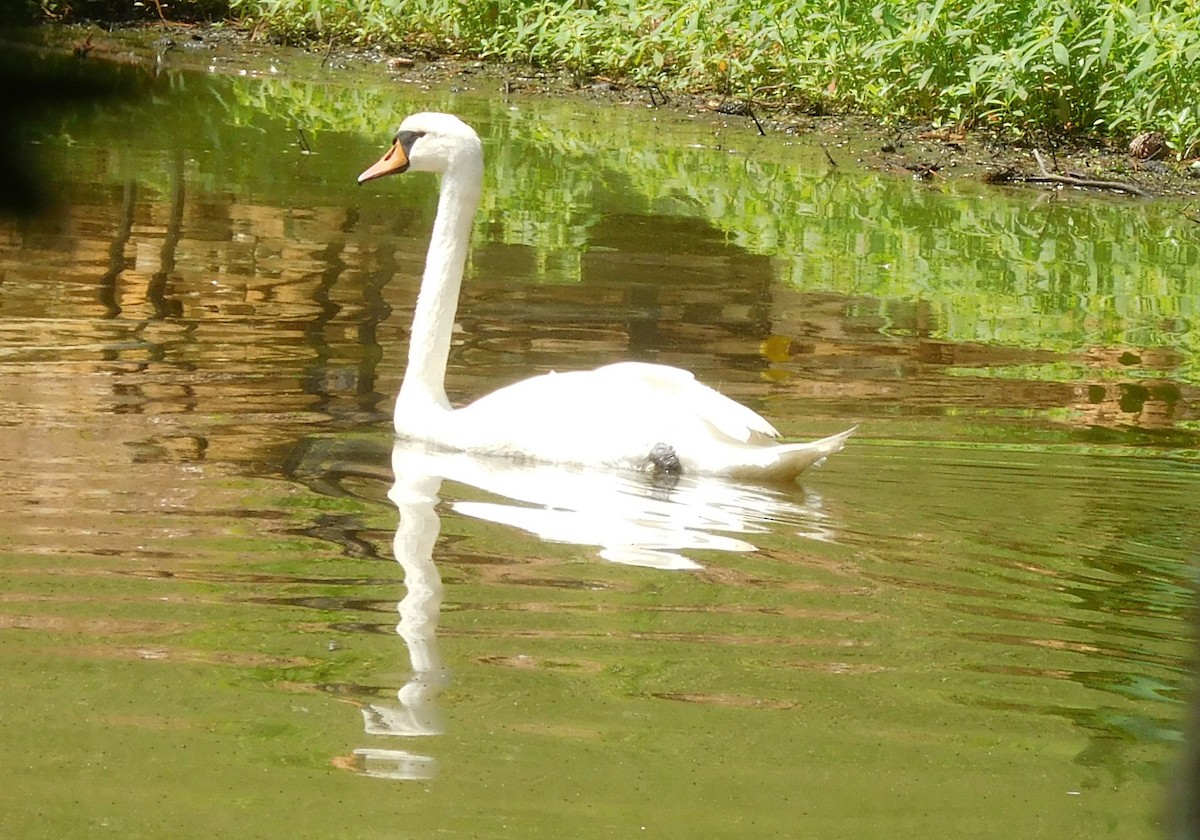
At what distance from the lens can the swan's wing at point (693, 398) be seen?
5332 millimetres

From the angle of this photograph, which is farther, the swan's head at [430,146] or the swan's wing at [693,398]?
the swan's head at [430,146]

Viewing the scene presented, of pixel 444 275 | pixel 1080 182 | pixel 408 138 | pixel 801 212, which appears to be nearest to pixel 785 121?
pixel 1080 182

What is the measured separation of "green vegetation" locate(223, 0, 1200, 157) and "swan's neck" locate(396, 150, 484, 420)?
7.70 meters

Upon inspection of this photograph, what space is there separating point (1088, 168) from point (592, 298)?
614 centimetres

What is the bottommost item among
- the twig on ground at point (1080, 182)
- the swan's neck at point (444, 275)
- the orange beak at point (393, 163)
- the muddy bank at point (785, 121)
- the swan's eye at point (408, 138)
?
the swan's neck at point (444, 275)

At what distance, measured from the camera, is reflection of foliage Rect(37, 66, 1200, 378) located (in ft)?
28.7

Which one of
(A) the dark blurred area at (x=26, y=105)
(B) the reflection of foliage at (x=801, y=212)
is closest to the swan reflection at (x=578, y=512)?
(A) the dark blurred area at (x=26, y=105)

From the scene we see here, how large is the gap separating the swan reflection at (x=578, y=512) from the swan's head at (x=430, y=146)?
1010 mm

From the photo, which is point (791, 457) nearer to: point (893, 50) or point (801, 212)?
point (801, 212)

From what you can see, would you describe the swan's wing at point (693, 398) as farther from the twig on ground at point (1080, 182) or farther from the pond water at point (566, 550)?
the twig on ground at point (1080, 182)

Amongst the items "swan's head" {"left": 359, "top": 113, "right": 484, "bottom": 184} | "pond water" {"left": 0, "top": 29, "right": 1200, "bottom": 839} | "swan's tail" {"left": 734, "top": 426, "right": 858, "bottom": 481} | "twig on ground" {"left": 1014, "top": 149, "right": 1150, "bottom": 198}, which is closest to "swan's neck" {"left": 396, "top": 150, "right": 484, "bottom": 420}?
"swan's head" {"left": 359, "top": 113, "right": 484, "bottom": 184}

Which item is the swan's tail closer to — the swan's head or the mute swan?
the mute swan

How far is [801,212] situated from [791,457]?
616 cm

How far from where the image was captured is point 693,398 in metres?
5.43
